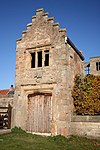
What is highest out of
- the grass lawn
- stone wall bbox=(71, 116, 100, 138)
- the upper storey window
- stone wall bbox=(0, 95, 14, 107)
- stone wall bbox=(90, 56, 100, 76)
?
stone wall bbox=(90, 56, 100, 76)

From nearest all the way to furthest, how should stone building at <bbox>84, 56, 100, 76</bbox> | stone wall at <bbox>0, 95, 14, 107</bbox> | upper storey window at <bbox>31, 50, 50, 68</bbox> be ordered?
1. upper storey window at <bbox>31, 50, 50, 68</bbox>
2. stone wall at <bbox>0, 95, 14, 107</bbox>
3. stone building at <bbox>84, 56, 100, 76</bbox>

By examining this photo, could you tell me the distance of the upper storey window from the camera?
13.5 metres

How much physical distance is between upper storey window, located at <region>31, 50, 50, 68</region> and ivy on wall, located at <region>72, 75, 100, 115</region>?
294cm

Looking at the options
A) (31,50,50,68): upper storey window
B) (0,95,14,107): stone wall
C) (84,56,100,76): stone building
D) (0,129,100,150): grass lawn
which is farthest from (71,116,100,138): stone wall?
(84,56,100,76): stone building

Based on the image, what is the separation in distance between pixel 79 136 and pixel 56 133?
4.86ft

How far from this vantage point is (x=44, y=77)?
13.0 m

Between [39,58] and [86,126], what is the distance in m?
6.42

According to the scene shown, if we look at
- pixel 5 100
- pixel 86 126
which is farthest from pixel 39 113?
pixel 5 100

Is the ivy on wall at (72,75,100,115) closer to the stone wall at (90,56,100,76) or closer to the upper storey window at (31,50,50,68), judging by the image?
the upper storey window at (31,50,50,68)

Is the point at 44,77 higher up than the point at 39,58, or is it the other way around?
the point at 39,58

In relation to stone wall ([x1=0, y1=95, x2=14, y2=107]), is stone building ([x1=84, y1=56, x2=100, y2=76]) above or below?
above

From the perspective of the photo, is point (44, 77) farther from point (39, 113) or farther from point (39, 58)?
point (39, 113)

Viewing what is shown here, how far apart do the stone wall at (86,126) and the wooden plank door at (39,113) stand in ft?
5.62

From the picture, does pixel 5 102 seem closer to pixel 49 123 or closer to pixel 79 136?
pixel 49 123
